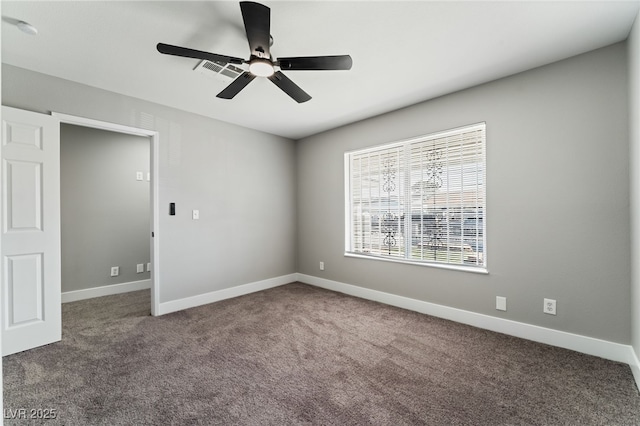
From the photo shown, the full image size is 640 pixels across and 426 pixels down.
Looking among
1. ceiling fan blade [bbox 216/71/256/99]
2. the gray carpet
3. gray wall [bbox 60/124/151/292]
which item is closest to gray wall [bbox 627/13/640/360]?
the gray carpet

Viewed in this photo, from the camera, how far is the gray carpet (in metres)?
1.99

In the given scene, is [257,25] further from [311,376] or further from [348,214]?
[348,214]

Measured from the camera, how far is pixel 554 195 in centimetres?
278

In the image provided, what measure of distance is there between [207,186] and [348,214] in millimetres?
1962

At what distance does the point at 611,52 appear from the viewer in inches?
99.6

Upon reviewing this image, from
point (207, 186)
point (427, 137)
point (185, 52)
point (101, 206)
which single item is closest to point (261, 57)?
point (185, 52)

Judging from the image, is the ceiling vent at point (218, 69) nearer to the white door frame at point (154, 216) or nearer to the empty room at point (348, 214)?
the empty room at point (348, 214)

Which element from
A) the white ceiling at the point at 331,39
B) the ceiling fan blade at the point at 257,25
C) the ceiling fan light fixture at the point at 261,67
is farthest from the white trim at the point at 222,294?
the ceiling fan blade at the point at 257,25

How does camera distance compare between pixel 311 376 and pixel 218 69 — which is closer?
pixel 311 376

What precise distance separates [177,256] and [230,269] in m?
0.77

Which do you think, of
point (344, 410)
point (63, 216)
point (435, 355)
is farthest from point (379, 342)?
point (63, 216)

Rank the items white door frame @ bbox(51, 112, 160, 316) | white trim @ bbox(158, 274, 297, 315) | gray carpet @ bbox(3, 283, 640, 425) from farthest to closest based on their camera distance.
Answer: white trim @ bbox(158, 274, 297, 315) < white door frame @ bbox(51, 112, 160, 316) < gray carpet @ bbox(3, 283, 640, 425)

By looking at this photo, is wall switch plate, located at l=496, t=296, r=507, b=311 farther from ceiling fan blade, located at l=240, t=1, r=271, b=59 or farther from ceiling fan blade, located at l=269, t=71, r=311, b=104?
ceiling fan blade, located at l=240, t=1, r=271, b=59

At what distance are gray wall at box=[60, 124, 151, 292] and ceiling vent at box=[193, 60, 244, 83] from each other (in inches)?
85.4
